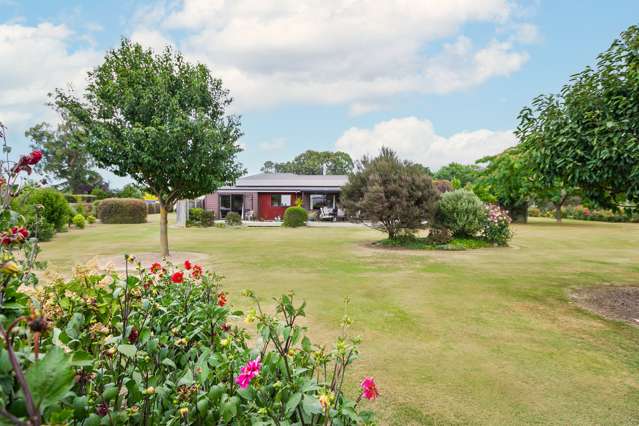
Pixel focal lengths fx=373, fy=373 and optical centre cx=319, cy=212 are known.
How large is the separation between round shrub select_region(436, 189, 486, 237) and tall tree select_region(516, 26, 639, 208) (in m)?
7.78

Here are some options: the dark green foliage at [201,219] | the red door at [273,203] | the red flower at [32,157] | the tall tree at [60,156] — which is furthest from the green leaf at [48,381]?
the tall tree at [60,156]

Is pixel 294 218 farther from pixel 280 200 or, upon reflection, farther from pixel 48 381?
pixel 48 381

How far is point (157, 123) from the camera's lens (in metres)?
10.4

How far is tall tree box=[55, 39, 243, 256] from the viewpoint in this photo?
412 inches

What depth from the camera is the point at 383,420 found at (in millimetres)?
3074

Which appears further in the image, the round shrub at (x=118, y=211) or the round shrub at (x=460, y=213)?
the round shrub at (x=118, y=211)

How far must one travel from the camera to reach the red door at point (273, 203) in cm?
3147

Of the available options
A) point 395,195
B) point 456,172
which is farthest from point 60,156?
point 456,172

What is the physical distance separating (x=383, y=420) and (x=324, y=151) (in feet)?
224

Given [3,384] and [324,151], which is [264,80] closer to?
[3,384]

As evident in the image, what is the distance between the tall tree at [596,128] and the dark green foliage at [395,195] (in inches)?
280

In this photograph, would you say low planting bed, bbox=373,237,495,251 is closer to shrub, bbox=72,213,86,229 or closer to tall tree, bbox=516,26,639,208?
tall tree, bbox=516,26,639,208

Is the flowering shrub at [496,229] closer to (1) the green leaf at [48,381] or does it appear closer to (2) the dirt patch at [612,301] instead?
(2) the dirt patch at [612,301]

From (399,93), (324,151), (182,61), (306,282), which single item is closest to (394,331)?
(306,282)
